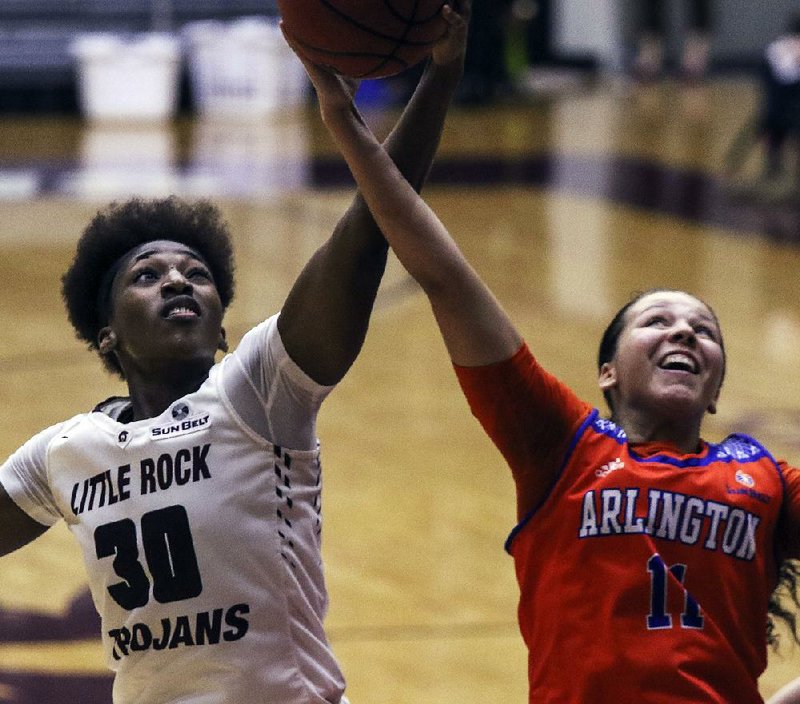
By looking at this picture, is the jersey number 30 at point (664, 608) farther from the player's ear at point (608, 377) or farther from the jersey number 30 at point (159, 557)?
the jersey number 30 at point (159, 557)

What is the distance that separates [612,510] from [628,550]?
0.07m

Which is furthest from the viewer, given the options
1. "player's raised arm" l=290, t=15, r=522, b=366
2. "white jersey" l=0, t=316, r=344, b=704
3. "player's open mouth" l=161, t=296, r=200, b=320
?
"player's open mouth" l=161, t=296, r=200, b=320

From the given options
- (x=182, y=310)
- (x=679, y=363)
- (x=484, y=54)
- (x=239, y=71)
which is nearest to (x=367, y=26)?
(x=182, y=310)

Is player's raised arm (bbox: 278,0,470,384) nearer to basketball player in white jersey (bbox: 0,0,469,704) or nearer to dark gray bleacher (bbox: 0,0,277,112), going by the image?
basketball player in white jersey (bbox: 0,0,469,704)

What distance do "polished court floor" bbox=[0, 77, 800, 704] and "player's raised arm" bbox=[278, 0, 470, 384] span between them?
598 millimetres

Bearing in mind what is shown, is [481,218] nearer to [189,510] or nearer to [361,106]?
[361,106]

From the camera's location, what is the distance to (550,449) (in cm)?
255

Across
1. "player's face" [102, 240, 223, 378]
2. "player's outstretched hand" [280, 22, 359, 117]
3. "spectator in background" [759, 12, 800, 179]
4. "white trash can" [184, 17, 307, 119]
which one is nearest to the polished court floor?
"white trash can" [184, 17, 307, 119]

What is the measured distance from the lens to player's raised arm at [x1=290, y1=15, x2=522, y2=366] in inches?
93.0

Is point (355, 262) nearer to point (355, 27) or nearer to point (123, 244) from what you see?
point (355, 27)

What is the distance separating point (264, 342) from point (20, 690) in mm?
2078

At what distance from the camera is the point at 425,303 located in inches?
324

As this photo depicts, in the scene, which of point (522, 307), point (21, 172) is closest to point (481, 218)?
point (522, 307)

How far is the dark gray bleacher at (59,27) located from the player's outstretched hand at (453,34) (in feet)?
45.8
